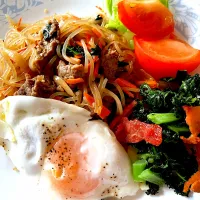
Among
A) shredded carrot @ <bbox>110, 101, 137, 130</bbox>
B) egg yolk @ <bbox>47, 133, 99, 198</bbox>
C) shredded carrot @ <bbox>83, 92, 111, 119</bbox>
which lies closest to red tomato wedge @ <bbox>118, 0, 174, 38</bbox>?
shredded carrot @ <bbox>110, 101, 137, 130</bbox>

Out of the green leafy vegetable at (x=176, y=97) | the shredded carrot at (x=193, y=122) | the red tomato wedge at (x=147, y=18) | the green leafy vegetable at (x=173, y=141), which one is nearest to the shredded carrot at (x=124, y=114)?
the green leafy vegetable at (x=176, y=97)

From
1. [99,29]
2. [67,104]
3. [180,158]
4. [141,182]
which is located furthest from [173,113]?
[99,29]

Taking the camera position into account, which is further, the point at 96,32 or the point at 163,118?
the point at 96,32

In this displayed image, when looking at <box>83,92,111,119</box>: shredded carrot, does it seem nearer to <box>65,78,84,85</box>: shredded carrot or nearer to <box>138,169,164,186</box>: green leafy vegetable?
<box>65,78,84,85</box>: shredded carrot

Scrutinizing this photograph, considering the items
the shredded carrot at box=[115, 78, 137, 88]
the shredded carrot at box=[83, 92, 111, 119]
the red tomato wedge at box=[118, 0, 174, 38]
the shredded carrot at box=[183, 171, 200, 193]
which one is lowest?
the shredded carrot at box=[183, 171, 200, 193]

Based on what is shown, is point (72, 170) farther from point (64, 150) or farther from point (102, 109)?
point (102, 109)

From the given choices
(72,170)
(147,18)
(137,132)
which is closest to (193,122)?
(137,132)

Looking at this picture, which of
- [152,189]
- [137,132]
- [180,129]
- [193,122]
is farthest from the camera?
[137,132]

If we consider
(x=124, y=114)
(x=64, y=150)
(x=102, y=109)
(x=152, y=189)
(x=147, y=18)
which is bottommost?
(x=152, y=189)
